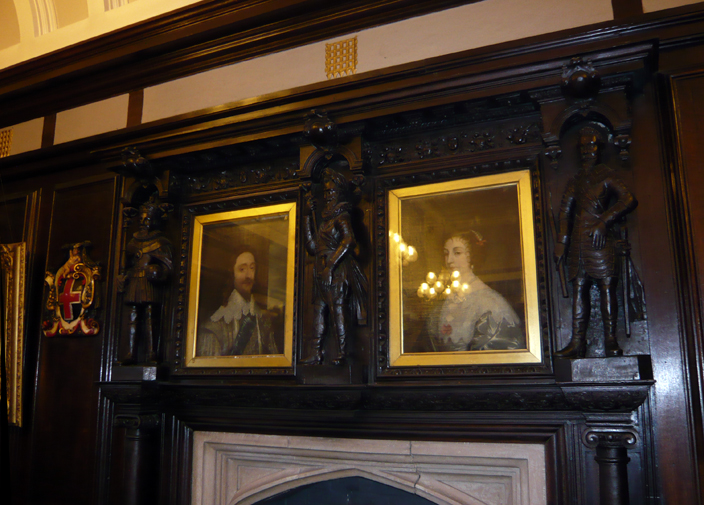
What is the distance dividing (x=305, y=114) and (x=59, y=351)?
269cm

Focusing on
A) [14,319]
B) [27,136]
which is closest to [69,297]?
[14,319]

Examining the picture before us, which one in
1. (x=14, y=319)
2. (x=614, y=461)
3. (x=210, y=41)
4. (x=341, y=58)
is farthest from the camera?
(x=14, y=319)

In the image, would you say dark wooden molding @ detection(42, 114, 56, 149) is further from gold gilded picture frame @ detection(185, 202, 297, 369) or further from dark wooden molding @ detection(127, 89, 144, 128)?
gold gilded picture frame @ detection(185, 202, 297, 369)

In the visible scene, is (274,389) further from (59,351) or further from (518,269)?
(59,351)

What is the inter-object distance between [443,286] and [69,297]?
114 inches

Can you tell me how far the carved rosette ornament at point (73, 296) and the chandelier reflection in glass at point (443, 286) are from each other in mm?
2511

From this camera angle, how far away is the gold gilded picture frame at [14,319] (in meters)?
4.59

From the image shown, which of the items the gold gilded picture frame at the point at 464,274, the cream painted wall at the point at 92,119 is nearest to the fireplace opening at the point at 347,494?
the gold gilded picture frame at the point at 464,274

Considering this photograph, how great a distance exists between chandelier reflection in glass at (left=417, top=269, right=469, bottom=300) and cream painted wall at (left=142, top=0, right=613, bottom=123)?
139cm

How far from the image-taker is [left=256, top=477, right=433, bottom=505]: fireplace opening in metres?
3.52

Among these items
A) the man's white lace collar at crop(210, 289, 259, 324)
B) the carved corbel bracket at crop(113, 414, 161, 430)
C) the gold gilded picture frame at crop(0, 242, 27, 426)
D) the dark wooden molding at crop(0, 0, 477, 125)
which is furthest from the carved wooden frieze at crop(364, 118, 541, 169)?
the gold gilded picture frame at crop(0, 242, 27, 426)

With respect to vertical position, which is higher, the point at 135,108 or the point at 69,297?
the point at 135,108

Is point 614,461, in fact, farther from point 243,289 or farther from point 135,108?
point 135,108

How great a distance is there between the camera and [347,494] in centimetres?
366
